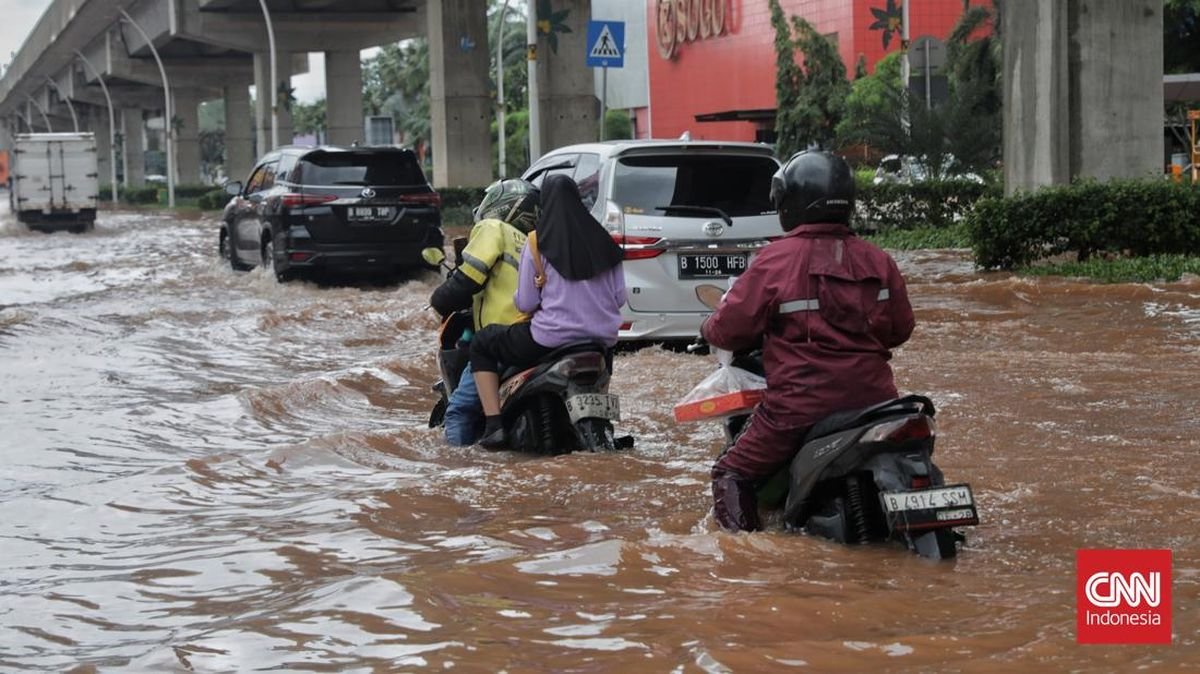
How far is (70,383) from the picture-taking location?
1234 cm

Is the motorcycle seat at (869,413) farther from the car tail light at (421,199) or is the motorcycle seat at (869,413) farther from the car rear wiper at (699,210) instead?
the car tail light at (421,199)

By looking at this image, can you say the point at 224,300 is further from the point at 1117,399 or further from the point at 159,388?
the point at 1117,399

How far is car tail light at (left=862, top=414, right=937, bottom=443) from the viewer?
205 inches

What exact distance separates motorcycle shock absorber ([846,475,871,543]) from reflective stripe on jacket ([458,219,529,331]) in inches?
107

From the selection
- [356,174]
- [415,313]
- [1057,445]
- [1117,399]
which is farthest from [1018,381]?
[356,174]

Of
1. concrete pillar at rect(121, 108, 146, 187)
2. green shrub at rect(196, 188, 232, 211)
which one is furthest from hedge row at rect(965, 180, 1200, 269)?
concrete pillar at rect(121, 108, 146, 187)

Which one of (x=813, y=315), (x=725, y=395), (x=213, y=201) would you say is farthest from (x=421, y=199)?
(x=213, y=201)

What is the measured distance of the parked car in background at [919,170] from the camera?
85.9 ft

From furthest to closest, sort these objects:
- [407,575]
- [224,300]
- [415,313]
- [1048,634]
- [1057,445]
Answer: [224,300] < [415,313] < [1057,445] < [407,575] < [1048,634]

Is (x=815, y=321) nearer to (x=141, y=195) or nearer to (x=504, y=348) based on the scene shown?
(x=504, y=348)

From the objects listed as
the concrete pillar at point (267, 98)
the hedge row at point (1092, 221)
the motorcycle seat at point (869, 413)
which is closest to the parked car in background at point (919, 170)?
the hedge row at point (1092, 221)

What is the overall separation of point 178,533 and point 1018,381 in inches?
221

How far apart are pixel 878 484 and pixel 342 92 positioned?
166 feet

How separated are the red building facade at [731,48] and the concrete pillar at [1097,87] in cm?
3728
